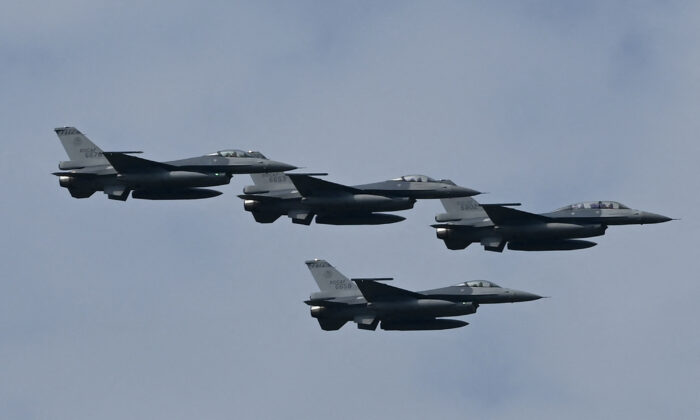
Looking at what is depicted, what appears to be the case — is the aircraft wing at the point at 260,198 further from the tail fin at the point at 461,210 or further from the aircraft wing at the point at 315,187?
the tail fin at the point at 461,210

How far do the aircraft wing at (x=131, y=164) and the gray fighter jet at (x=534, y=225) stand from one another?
20832 mm

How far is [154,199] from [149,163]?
10.6ft

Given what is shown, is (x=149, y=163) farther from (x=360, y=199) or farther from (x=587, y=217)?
(x=587, y=217)

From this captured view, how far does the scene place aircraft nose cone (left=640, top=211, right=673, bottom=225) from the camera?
393ft

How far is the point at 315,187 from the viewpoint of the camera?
→ 382ft

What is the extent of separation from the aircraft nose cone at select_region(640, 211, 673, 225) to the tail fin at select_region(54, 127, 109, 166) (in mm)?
37824

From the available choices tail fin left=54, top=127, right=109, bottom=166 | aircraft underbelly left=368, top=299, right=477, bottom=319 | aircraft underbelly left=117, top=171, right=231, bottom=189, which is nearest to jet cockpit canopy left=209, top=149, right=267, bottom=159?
aircraft underbelly left=117, top=171, right=231, bottom=189

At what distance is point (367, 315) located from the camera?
118375 mm

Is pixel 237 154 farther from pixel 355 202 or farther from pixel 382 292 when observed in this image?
pixel 382 292

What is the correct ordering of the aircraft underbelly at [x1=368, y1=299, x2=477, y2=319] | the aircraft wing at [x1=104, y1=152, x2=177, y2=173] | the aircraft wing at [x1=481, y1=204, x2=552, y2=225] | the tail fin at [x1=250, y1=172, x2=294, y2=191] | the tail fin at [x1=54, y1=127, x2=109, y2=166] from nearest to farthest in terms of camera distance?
the aircraft wing at [x1=104, y1=152, x2=177, y2=173] < the tail fin at [x1=54, y1=127, x2=109, y2=166] < the aircraft underbelly at [x1=368, y1=299, x2=477, y2=319] < the aircraft wing at [x1=481, y1=204, x2=552, y2=225] < the tail fin at [x1=250, y1=172, x2=294, y2=191]

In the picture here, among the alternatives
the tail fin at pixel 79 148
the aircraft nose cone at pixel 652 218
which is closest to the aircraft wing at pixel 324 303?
the tail fin at pixel 79 148

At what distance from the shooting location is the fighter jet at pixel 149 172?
114 meters

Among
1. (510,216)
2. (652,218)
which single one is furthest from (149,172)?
(652,218)

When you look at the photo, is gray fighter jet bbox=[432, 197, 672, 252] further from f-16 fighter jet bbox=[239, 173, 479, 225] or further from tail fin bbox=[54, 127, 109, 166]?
tail fin bbox=[54, 127, 109, 166]
